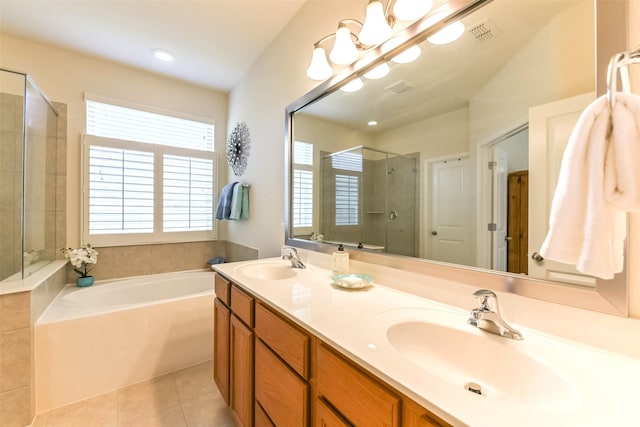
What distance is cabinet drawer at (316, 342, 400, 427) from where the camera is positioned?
595mm

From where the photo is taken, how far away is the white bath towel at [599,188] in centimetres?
49

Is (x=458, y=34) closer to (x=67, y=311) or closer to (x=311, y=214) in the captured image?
(x=311, y=214)

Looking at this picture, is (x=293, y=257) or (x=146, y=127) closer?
(x=293, y=257)

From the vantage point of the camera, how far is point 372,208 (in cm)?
142

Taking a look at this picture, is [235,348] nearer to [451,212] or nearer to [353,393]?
[353,393]

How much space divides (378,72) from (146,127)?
104 inches

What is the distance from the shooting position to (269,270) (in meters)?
1.77

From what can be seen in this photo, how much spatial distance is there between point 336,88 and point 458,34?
729 mm

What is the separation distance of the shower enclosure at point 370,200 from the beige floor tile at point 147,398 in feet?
4.96

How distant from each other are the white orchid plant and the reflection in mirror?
96.5 inches

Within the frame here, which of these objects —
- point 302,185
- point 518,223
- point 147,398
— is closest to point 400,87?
point 518,223

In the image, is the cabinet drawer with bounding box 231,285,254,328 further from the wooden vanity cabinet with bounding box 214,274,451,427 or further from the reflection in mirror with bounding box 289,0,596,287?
the reflection in mirror with bounding box 289,0,596,287

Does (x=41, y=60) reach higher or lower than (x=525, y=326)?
higher

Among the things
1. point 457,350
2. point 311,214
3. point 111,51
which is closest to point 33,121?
point 111,51
